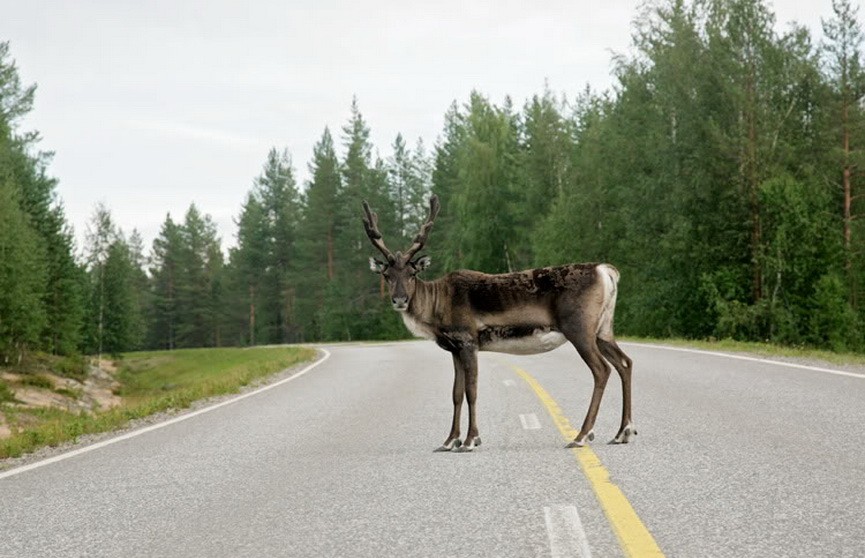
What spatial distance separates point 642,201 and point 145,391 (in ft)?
94.4

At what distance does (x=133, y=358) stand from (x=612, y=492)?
72.8 m

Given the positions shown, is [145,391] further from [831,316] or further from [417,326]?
[417,326]

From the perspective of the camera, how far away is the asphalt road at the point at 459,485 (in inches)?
181

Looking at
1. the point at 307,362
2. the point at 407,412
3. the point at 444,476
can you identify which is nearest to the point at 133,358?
the point at 307,362

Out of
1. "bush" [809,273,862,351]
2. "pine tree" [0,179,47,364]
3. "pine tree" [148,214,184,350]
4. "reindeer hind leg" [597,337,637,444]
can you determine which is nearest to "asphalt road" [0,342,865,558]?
"reindeer hind leg" [597,337,637,444]

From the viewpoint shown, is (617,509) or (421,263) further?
(421,263)

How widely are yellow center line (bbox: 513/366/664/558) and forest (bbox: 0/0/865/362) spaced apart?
27.2 meters

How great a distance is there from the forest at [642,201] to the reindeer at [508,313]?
2648 centimetres

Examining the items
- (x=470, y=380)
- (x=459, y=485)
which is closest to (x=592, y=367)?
(x=470, y=380)

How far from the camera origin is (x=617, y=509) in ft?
16.8

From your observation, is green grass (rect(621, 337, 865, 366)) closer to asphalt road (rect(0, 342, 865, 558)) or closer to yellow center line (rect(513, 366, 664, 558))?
asphalt road (rect(0, 342, 865, 558))

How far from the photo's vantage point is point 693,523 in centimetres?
475

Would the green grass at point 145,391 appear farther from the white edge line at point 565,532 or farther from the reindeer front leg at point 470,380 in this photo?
the white edge line at point 565,532

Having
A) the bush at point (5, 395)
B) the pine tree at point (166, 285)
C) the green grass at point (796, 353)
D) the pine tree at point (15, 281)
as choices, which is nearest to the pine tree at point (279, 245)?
the pine tree at point (166, 285)
